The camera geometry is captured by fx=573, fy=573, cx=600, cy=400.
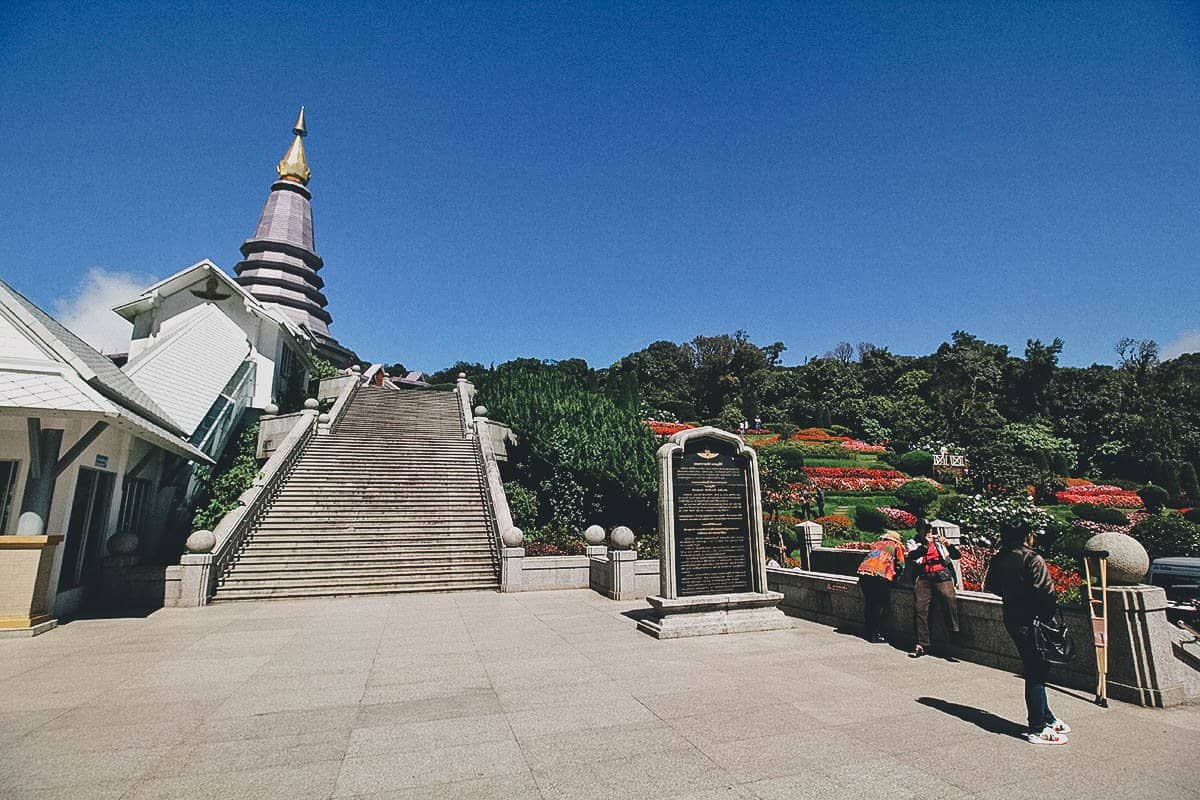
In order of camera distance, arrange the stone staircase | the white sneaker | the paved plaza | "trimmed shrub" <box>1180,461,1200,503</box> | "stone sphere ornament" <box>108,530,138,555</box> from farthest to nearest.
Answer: "trimmed shrub" <box>1180,461,1200,503</box>
the stone staircase
"stone sphere ornament" <box>108,530,138,555</box>
the white sneaker
the paved plaza

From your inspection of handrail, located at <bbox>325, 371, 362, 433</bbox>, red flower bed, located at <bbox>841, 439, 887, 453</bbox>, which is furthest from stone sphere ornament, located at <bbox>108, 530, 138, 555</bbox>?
red flower bed, located at <bbox>841, 439, 887, 453</bbox>

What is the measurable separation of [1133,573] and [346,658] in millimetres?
9136

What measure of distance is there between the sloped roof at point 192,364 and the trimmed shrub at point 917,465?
39.2 meters

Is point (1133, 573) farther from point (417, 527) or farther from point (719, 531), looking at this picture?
point (417, 527)

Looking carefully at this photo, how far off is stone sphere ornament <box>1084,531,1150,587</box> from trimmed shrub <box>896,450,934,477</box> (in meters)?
35.8

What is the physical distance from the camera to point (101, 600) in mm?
11570

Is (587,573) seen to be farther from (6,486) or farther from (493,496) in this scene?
(6,486)

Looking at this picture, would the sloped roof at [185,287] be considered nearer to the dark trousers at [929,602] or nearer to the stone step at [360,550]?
the stone step at [360,550]

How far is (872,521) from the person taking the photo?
2378cm

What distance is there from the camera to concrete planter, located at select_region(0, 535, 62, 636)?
8875 mm

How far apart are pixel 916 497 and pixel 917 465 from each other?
12710 millimetres

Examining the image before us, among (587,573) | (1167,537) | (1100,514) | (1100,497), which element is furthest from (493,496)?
(1100,497)

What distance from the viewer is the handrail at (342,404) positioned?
22.9m

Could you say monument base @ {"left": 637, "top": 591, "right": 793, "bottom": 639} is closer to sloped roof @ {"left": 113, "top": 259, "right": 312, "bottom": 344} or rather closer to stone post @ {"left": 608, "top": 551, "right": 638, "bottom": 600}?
stone post @ {"left": 608, "top": 551, "right": 638, "bottom": 600}
